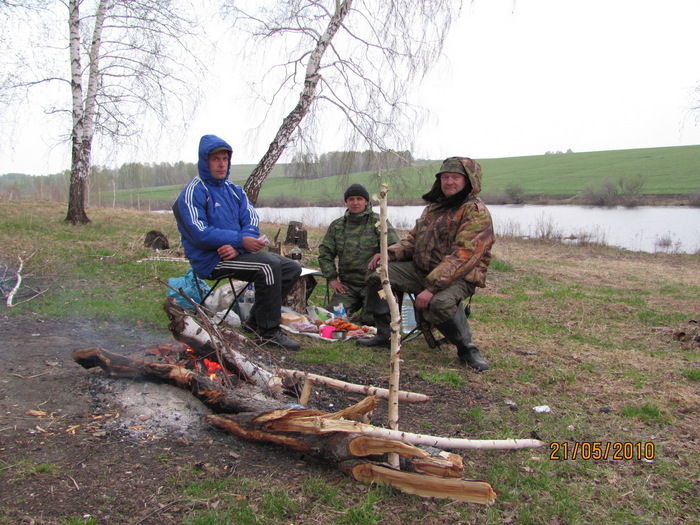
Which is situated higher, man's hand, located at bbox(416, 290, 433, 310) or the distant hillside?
the distant hillside

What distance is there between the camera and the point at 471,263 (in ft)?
12.4

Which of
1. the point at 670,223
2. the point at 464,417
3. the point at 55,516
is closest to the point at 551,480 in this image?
the point at 464,417

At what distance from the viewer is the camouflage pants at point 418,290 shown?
372 centimetres

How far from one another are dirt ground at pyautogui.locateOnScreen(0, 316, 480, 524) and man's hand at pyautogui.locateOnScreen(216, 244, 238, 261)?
952mm

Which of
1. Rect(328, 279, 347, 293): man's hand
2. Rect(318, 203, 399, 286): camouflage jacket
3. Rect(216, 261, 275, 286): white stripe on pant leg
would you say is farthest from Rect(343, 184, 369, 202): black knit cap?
Rect(216, 261, 275, 286): white stripe on pant leg

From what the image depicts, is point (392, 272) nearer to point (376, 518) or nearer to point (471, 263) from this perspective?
point (471, 263)

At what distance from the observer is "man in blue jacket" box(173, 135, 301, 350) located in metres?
3.86

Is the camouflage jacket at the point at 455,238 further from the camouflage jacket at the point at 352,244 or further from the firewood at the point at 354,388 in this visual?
the firewood at the point at 354,388

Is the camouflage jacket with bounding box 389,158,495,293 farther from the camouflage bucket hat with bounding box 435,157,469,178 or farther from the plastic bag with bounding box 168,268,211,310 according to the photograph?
the plastic bag with bounding box 168,268,211,310

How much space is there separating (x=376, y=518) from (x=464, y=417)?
3.69ft

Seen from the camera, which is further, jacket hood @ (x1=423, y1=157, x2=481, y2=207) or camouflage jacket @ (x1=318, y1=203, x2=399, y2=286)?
camouflage jacket @ (x1=318, y1=203, x2=399, y2=286)

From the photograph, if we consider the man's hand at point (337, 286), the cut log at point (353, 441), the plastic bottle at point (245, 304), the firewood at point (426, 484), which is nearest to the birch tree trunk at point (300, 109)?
the man's hand at point (337, 286)
